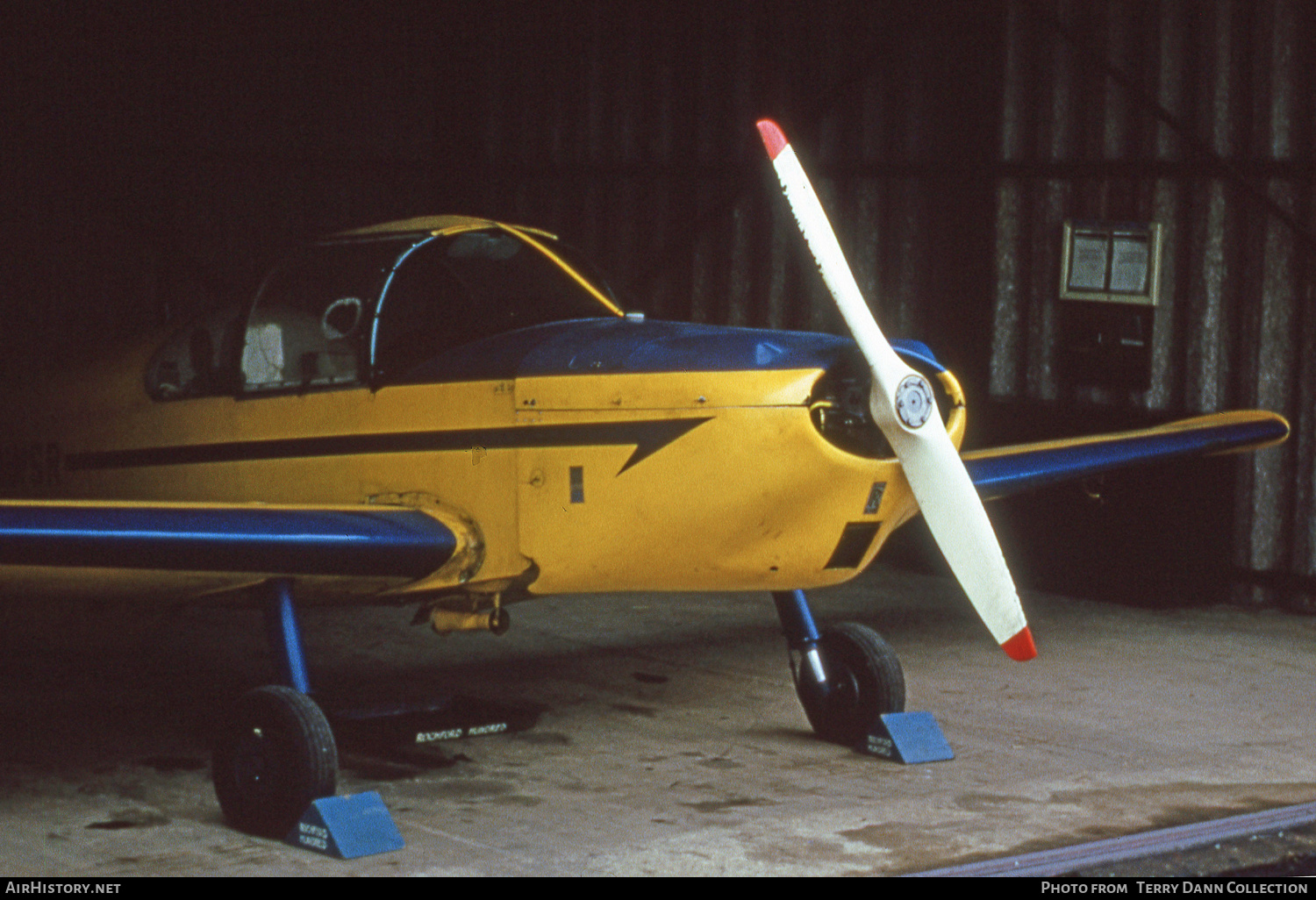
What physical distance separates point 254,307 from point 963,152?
588 centimetres

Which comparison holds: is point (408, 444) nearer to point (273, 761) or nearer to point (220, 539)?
point (220, 539)

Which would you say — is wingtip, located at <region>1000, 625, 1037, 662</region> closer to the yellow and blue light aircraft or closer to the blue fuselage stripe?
the yellow and blue light aircraft

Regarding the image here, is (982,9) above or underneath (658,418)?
above

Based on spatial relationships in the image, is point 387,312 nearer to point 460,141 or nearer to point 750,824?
point 750,824

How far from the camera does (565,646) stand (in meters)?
8.62

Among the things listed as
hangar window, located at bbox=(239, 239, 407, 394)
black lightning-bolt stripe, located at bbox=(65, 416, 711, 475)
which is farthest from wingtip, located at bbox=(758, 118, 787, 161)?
hangar window, located at bbox=(239, 239, 407, 394)

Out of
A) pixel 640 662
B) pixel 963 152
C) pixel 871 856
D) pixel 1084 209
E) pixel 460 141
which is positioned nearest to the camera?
pixel 871 856

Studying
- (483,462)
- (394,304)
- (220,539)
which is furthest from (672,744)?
(220,539)

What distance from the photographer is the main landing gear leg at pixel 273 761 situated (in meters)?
5.34

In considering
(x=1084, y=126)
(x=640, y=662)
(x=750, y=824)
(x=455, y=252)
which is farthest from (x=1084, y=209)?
(x=750, y=824)

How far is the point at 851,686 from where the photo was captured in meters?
6.57

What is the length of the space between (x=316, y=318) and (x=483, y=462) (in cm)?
98

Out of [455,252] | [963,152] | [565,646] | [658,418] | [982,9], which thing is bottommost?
[565,646]

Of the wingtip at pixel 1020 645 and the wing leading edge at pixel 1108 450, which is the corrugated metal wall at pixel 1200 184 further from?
the wingtip at pixel 1020 645
